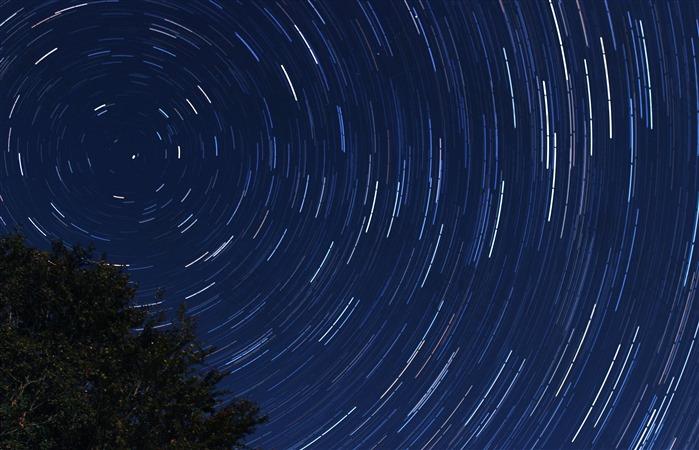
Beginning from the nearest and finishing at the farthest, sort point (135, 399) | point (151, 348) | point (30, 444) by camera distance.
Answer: point (30, 444) → point (135, 399) → point (151, 348)

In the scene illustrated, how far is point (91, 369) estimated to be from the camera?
14.9m

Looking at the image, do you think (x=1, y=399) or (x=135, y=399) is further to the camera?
(x=135, y=399)

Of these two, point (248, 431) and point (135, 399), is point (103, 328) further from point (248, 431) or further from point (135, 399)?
point (248, 431)

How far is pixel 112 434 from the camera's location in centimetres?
1462

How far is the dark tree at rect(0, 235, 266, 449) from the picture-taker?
1396 cm

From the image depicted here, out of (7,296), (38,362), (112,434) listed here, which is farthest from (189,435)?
(7,296)

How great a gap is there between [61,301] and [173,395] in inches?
157

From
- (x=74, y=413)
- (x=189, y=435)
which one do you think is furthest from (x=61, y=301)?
(x=189, y=435)

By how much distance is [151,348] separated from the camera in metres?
17.0

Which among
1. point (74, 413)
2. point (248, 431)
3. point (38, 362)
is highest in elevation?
point (38, 362)

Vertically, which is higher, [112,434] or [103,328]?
[103,328]

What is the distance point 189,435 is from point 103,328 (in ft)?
12.8

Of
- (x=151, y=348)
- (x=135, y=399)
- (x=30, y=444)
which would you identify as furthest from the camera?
(x=151, y=348)

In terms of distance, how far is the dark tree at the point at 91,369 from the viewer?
13961mm
